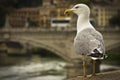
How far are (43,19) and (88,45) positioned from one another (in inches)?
1545

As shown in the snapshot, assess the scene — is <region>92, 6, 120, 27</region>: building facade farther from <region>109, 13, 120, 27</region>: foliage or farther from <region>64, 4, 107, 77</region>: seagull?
<region>64, 4, 107, 77</region>: seagull

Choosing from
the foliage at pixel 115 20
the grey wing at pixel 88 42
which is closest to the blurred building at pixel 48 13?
the foliage at pixel 115 20

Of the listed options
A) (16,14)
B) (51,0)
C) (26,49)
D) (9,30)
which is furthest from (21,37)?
(16,14)

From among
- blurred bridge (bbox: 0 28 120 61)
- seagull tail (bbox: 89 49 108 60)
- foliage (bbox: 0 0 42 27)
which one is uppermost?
foliage (bbox: 0 0 42 27)

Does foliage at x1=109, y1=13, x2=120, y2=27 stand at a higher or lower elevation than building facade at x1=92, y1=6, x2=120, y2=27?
lower

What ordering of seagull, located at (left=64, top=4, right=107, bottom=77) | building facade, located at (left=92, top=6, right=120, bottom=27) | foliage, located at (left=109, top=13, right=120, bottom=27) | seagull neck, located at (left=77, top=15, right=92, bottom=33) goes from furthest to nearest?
building facade, located at (left=92, top=6, right=120, bottom=27) < foliage, located at (left=109, top=13, right=120, bottom=27) < seagull neck, located at (left=77, top=15, right=92, bottom=33) < seagull, located at (left=64, top=4, right=107, bottom=77)

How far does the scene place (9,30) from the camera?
26.5m

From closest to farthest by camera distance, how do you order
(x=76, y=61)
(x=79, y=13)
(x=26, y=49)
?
(x=79, y=13)
(x=76, y=61)
(x=26, y=49)

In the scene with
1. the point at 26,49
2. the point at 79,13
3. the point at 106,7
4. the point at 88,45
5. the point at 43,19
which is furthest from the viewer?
the point at 43,19

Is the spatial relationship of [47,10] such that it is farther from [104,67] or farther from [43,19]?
[104,67]

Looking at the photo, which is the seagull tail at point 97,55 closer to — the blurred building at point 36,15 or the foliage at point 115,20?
the foliage at point 115,20

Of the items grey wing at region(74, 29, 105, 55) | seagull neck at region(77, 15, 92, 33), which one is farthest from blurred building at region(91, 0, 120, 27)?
grey wing at region(74, 29, 105, 55)

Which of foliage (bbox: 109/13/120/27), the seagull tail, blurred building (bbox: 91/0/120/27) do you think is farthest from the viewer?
blurred building (bbox: 91/0/120/27)

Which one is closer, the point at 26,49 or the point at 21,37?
Answer: the point at 21,37
